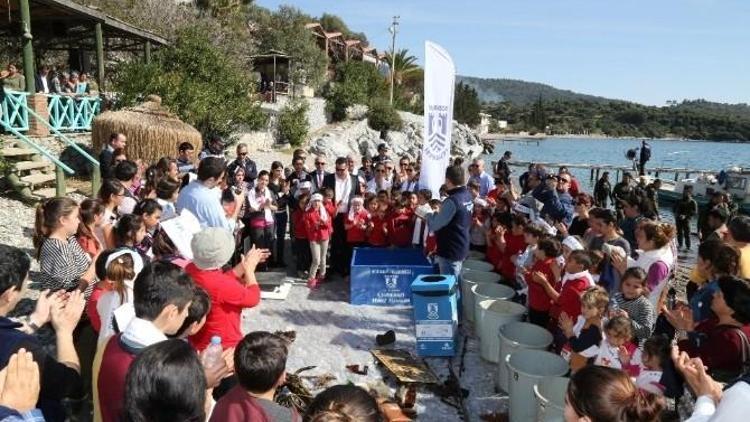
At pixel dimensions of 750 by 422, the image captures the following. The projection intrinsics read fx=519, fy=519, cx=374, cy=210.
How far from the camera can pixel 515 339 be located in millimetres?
5059

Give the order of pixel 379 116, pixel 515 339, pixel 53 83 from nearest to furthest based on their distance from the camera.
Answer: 1. pixel 515 339
2. pixel 53 83
3. pixel 379 116

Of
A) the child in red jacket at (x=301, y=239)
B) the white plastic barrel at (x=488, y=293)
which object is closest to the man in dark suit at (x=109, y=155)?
the child in red jacket at (x=301, y=239)

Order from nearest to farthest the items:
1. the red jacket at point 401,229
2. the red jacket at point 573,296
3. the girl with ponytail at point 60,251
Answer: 1. the girl with ponytail at point 60,251
2. the red jacket at point 573,296
3. the red jacket at point 401,229

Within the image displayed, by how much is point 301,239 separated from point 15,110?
8.11 meters

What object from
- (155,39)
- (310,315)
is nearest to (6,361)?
(310,315)

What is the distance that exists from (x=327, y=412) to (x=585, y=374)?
1.19m

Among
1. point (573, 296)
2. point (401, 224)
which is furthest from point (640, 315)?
point (401, 224)

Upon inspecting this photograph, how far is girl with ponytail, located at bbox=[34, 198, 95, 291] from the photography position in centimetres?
404

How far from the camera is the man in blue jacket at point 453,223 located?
582cm

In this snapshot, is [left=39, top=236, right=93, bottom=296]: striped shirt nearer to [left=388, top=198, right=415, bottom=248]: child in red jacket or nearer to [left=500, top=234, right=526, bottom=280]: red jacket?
[left=388, top=198, right=415, bottom=248]: child in red jacket

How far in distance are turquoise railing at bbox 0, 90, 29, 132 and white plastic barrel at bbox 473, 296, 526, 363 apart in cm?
1080

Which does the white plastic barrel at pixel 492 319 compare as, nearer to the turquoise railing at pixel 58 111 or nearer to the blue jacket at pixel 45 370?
the blue jacket at pixel 45 370

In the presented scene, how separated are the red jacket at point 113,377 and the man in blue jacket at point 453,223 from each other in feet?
13.0

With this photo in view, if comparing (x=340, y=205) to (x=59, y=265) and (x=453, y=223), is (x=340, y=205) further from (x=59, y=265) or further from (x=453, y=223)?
(x=59, y=265)
